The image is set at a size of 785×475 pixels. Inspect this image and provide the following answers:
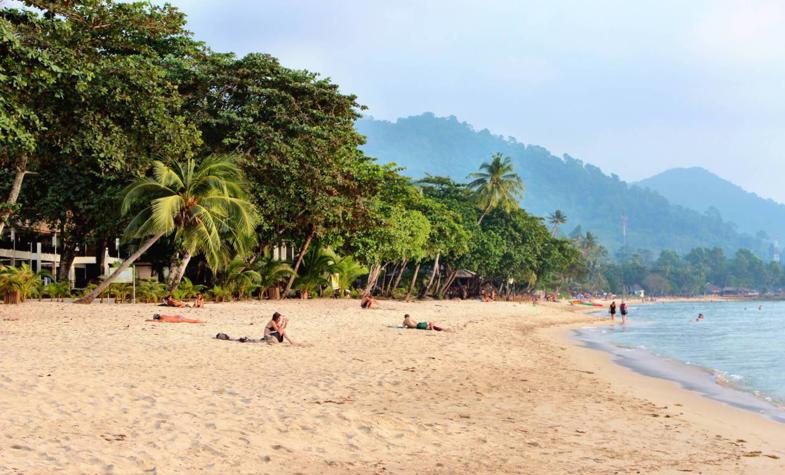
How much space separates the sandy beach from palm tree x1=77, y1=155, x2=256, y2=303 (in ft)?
21.0

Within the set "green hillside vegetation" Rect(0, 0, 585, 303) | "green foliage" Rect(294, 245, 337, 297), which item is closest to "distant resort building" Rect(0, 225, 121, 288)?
"green hillside vegetation" Rect(0, 0, 585, 303)

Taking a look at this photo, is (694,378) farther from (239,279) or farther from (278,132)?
(239,279)

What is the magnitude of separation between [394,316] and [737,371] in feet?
40.1

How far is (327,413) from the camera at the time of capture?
816 centimetres

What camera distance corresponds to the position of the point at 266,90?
2664cm

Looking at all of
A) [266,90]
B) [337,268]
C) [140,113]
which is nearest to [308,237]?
[337,268]

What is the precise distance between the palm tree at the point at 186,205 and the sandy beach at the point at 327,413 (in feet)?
21.0

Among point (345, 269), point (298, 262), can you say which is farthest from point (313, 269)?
point (298, 262)

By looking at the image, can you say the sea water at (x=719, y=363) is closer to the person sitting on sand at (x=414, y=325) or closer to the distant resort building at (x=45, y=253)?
the person sitting on sand at (x=414, y=325)

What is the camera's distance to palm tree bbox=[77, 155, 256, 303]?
21.5 m

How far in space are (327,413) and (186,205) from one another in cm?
1567

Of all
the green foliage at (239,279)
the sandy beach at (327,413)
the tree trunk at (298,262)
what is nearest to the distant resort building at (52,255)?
the tree trunk at (298,262)

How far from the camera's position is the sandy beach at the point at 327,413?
251 inches

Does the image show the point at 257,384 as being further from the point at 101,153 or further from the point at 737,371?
the point at 737,371
